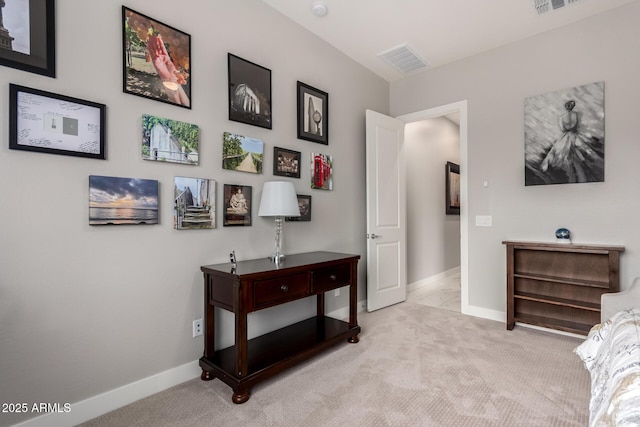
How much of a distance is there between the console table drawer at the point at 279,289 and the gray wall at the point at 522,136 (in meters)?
2.17

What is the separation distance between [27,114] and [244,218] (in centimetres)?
134

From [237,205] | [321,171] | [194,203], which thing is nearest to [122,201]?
[194,203]

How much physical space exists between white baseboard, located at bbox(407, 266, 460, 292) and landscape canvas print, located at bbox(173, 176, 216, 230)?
3.31 metres

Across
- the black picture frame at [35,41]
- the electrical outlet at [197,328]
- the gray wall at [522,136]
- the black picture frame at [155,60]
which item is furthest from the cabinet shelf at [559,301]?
the black picture frame at [35,41]

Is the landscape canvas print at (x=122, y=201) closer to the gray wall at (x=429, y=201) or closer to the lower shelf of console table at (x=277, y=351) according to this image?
the lower shelf of console table at (x=277, y=351)

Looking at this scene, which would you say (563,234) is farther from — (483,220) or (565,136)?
(565,136)

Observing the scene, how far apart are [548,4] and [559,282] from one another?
238 cm

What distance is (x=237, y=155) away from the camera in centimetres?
241

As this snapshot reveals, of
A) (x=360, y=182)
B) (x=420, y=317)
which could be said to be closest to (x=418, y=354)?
(x=420, y=317)

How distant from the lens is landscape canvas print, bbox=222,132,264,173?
92.3 inches

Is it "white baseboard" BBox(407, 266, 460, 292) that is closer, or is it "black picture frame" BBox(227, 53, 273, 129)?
"black picture frame" BBox(227, 53, 273, 129)

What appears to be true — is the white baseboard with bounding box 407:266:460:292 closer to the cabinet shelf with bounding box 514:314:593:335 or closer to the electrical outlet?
the cabinet shelf with bounding box 514:314:593:335

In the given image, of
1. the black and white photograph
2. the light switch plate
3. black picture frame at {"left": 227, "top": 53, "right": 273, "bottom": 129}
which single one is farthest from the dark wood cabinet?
black picture frame at {"left": 227, "top": 53, "right": 273, "bottom": 129}

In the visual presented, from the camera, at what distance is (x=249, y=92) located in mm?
2504
